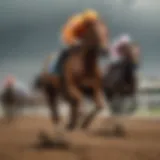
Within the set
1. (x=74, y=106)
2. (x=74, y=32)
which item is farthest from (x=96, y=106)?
(x=74, y=32)

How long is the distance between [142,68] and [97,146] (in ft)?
0.90

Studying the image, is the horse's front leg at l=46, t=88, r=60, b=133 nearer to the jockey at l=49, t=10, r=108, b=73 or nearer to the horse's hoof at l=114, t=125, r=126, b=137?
the jockey at l=49, t=10, r=108, b=73

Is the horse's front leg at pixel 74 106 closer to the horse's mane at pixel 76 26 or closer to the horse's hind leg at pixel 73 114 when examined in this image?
the horse's hind leg at pixel 73 114

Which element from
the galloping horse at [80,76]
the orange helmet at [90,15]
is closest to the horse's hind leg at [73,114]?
the galloping horse at [80,76]

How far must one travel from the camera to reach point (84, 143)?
159 cm

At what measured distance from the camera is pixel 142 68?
161 centimetres

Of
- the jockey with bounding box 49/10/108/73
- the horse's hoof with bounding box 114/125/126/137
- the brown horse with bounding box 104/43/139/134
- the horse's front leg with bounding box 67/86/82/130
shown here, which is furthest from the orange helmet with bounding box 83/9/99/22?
the horse's hoof with bounding box 114/125/126/137

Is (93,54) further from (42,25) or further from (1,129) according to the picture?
(1,129)

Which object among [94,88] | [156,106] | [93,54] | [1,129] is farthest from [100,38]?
[1,129]

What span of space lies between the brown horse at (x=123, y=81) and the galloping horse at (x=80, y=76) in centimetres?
3

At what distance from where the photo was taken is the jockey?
1619 millimetres

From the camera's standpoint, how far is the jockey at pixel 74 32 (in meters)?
1.62

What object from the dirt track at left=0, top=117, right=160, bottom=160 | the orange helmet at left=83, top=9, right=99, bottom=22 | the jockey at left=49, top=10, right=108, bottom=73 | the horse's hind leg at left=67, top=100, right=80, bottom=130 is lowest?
the dirt track at left=0, top=117, right=160, bottom=160

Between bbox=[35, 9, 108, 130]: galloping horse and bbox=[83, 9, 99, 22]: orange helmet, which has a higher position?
bbox=[83, 9, 99, 22]: orange helmet
